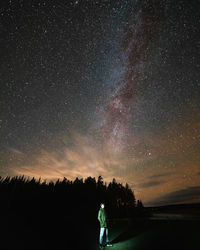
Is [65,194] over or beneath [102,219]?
over

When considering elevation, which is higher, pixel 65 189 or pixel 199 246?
A: pixel 65 189

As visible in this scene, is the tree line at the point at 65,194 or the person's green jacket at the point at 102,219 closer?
the person's green jacket at the point at 102,219

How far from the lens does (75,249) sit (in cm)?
627

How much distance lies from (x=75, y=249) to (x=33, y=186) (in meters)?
62.6

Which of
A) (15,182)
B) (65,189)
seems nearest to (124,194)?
(65,189)

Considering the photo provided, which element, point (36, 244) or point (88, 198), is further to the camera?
point (88, 198)

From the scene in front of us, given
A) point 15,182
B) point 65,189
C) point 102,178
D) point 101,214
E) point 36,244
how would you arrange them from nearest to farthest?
point 101,214, point 36,244, point 65,189, point 15,182, point 102,178

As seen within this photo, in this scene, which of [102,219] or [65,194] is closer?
[102,219]

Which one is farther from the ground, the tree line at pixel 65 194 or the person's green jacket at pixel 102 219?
the tree line at pixel 65 194

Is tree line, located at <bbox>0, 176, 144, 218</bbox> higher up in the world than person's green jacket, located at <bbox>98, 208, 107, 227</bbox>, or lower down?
higher up

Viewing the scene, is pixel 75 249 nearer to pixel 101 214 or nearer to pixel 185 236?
pixel 101 214

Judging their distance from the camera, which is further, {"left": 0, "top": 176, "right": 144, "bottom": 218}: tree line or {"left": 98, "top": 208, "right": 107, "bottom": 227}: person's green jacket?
{"left": 0, "top": 176, "right": 144, "bottom": 218}: tree line

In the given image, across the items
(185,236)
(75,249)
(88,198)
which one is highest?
(88,198)

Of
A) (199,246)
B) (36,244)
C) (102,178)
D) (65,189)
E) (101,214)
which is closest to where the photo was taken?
(199,246)
